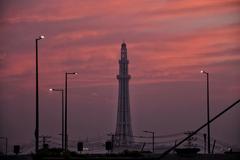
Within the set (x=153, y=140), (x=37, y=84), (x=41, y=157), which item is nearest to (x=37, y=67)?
(x=37, y=84)

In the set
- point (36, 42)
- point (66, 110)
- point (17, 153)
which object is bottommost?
point (17, 153)

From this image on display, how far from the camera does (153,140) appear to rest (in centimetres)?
10312

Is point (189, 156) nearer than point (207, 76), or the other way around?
point (189, 156)

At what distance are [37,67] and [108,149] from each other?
1623 cm

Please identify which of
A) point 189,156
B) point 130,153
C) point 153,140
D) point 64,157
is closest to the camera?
point 64,157

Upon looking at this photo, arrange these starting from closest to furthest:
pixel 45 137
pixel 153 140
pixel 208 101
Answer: pixel 208 101, pixel 45 137, pixel 153 140

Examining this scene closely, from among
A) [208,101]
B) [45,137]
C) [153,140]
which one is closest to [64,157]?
[208,101]

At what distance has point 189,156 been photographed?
60.4 meters

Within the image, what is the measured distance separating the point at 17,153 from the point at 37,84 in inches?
1026

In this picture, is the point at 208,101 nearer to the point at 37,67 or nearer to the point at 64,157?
the point at 37,67

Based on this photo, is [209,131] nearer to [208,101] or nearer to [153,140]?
[208,101]

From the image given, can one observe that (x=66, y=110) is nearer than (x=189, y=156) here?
No

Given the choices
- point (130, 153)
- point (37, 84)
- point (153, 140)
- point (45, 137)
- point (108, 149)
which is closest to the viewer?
point (130, 153)

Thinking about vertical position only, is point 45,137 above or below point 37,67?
Result: below
